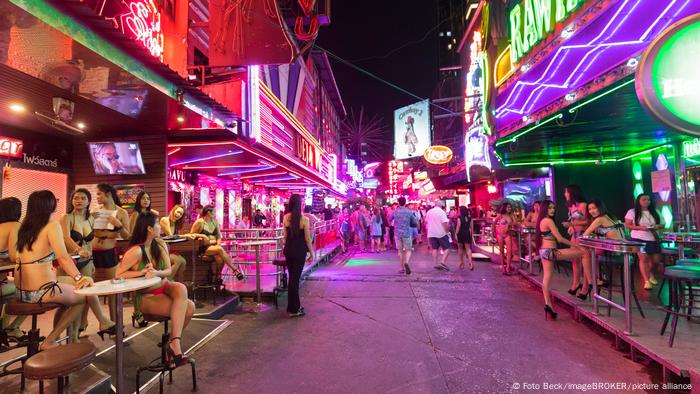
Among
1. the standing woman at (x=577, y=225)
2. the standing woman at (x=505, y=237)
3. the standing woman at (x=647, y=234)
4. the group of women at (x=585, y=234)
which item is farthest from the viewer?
the standing woman at (x=505, y=237)

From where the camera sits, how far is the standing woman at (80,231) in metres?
4.69

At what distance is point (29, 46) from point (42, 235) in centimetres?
193

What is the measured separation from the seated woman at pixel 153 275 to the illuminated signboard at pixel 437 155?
55.3 ft

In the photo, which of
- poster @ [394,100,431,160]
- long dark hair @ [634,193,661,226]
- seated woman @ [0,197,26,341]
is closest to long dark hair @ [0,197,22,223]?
seated woman @ [0,197,26,341]

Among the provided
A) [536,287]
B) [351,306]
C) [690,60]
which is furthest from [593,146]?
[351,306]

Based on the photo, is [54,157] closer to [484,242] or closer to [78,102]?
[78,102]

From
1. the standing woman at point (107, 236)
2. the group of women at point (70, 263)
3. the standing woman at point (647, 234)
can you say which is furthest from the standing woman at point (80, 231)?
the standing woman at point (647, 234)

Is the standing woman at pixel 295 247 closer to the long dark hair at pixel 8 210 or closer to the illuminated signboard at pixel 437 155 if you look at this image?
the long dark hair at pixel 8 210

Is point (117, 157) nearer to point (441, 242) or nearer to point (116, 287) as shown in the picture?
point (116, 287)

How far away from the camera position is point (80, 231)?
4891mm

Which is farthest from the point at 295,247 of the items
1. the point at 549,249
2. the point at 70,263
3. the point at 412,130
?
the point at 412,130

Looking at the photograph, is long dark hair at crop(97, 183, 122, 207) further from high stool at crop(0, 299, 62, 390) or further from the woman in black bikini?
high stool at crop(0, 299, 62, 390)

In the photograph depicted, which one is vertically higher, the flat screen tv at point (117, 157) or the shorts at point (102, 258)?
the flat screen tv at point (117, 157)

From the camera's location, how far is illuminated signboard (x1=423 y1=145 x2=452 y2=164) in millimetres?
19703
